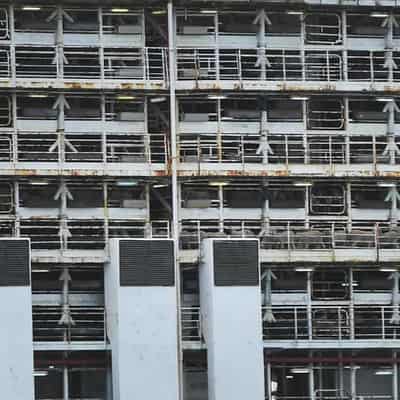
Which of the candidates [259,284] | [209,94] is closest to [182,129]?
[209,94]

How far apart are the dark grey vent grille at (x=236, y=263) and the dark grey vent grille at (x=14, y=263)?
5.30m

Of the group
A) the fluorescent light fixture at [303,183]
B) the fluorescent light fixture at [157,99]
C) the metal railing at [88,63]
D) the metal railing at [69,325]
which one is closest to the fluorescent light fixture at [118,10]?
the metal railing at [88,63]

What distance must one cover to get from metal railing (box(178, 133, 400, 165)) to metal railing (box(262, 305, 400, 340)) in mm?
4294

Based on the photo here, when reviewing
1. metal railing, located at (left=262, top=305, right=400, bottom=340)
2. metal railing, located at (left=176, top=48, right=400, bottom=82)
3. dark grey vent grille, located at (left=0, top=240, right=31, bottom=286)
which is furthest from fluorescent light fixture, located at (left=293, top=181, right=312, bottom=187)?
dark grey vent grille, located at (left=0, top=240, right=31, bottom=286)

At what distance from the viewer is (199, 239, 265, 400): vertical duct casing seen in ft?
194

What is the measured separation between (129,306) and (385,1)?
39.9ft

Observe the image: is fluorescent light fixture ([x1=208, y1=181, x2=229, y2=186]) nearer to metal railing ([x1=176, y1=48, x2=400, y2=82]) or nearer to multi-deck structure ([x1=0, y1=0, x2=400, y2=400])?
multi-deck structure ([x1=0, y1=0, x2=400, y2=400])

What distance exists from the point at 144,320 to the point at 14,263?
3920 mm

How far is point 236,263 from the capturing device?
59.9 m

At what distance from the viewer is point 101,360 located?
200ft

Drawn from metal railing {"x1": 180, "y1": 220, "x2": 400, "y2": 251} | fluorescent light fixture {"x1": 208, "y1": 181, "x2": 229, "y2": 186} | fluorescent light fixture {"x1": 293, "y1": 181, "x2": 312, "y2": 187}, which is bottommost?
metal railing {"x1": 180, "y1": 220, "x2": 400, "y2": 251}

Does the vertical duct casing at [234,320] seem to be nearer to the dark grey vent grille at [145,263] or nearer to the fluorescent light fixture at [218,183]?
the dark grey vent grille at [145,263]

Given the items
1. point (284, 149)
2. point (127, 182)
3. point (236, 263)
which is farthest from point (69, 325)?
point (284, 149)

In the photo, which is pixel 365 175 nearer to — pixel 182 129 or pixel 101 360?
pixel 182 129
